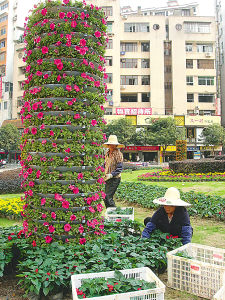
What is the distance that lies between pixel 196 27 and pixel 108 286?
49967 mm

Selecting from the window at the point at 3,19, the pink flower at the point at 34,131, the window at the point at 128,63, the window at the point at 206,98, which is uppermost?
the window at the point at 3,19

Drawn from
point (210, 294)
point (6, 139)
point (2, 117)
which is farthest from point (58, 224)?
point (2, 117)

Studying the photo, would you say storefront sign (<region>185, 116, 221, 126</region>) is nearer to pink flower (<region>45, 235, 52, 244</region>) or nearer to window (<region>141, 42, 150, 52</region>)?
window (<region>141, 42, 150, 52</region>)

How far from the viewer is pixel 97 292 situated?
2.33 m

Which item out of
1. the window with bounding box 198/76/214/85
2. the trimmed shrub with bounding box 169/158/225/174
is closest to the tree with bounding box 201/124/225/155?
the window with bounding box 198/76/214/85

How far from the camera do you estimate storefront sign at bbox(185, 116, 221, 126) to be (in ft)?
139

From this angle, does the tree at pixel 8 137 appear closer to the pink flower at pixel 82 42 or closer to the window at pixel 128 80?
the window at pixel 128 80

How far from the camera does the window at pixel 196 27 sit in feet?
149

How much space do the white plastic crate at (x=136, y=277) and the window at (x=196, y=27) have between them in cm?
4878

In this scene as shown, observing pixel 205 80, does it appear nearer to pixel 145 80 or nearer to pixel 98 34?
pixel 145 80

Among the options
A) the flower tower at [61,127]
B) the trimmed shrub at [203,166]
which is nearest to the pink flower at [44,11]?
the flower tower at [61,127]

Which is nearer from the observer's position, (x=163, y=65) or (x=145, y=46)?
(x=163, y=65)

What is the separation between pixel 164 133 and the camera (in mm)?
37094

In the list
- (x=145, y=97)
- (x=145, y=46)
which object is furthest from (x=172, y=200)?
(x=145, y=46)
